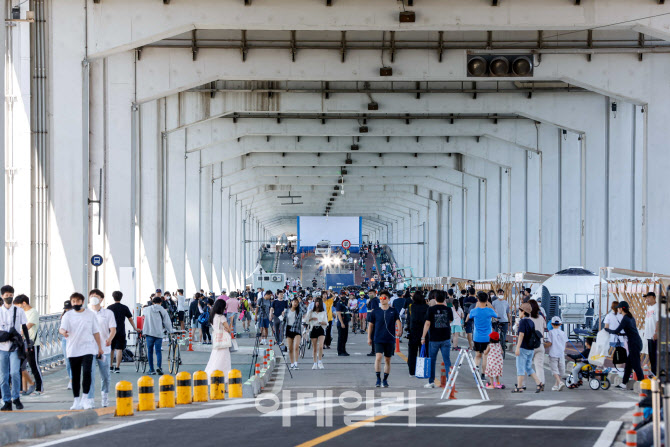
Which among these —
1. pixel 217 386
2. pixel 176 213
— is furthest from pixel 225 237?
pixel 217 386

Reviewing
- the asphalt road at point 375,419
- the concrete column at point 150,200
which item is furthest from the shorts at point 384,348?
the concrete column at point 150,200

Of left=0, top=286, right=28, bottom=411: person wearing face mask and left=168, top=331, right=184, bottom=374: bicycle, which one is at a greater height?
left=0, top=286, right=28, bottom=411: person wearing face mask

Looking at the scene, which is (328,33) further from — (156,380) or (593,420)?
(593,420)

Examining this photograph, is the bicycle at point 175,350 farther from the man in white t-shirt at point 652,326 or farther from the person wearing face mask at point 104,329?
the man in white t-shirt at point 652,326

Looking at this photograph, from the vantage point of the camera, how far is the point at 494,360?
754 inches

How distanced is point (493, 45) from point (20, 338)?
20681 millimetres

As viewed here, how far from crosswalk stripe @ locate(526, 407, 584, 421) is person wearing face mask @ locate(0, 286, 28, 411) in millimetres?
7852

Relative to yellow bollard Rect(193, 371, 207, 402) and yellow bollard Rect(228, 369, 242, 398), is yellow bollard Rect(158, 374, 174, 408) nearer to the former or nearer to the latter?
yellow bollard Rect(193, 371, 207, 402)

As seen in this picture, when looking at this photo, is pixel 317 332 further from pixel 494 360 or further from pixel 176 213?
pixel 176 213

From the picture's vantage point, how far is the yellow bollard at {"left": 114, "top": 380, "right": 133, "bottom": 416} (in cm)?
1373

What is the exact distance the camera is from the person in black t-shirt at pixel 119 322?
64.3ft

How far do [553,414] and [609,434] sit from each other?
2.49 metres

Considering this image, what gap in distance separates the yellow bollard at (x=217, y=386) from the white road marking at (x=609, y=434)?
6367mm

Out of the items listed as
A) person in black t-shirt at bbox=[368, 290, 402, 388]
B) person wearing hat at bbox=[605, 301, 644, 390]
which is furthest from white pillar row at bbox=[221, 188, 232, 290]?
person wearing hat at bbox=[605, 301, 644, 390]
